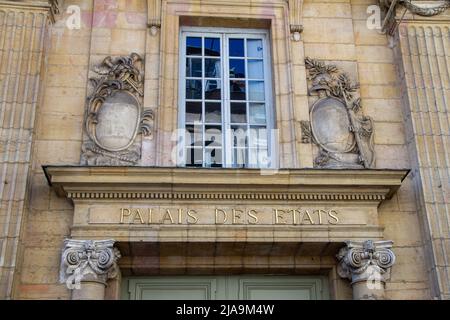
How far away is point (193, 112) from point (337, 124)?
6.45 feet

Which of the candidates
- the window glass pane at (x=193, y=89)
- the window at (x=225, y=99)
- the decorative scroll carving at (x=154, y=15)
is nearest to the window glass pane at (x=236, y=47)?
the window at (x=225, y=99)

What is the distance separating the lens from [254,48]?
959cm

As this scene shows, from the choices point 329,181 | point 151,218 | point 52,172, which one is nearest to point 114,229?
point 151,218

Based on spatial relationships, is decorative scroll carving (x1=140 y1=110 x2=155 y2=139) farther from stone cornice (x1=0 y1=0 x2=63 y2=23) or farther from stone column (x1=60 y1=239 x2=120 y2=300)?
stone cornice (x1=0 y1=0 x2=63 y2=23)

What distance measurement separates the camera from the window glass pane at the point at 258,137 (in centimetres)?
887

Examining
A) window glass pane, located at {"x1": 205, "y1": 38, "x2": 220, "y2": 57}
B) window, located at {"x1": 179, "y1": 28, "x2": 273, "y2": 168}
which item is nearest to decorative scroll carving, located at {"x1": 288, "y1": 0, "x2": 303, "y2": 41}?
window, located at {"x1": 179, "y1": 28, "x2": 273, "y2": 168}

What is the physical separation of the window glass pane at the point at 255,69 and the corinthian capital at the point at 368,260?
2817mm

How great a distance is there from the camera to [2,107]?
827 centimetres

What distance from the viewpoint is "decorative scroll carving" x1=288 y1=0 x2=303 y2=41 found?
942 cm

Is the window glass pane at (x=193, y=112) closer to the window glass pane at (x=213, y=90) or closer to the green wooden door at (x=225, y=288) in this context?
the window glass pane at (x=213, y=90)

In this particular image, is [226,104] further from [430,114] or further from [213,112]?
[430,114]

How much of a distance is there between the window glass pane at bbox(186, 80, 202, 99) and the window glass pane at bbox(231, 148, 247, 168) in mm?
967

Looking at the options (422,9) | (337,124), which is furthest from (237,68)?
(422,9)
